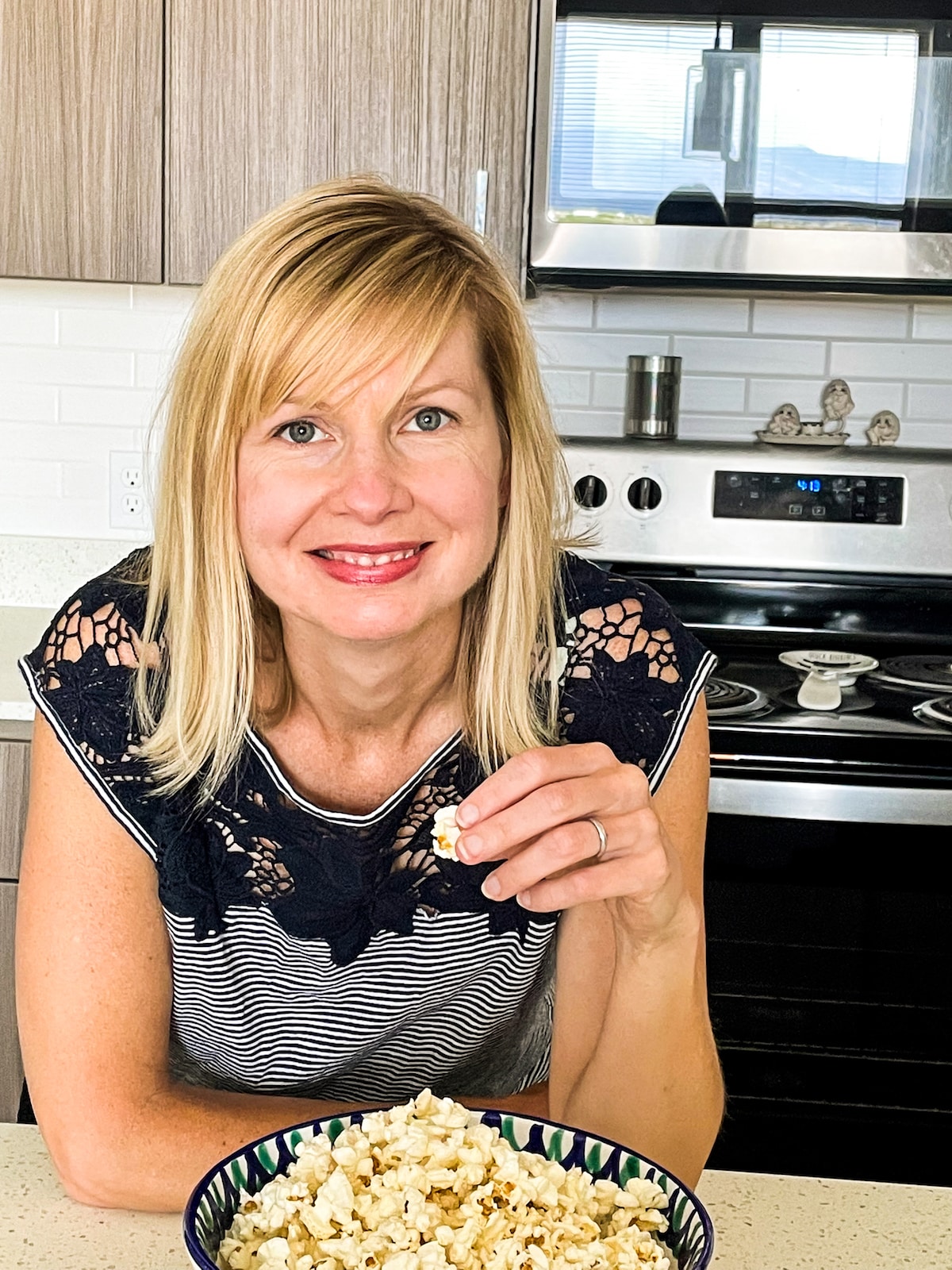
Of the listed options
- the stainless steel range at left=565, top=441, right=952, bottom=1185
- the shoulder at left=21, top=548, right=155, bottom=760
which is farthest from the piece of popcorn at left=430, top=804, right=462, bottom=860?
the stainless steel range at left=565, top=441, right=952, bottom=1185

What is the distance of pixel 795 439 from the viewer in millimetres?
2434

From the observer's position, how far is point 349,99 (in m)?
2.22

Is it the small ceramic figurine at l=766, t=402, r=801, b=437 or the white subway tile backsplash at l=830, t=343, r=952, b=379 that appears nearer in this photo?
the small ceramic figurine at l=766, t=402, r=801, b=437

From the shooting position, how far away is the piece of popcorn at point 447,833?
0.87 m

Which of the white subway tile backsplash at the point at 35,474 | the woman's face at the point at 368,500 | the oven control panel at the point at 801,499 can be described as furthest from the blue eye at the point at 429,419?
the white subway tile backsplash at the point at 35,474

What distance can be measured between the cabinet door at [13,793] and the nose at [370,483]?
1182 mm

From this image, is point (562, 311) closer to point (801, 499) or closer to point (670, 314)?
point (670, 314)

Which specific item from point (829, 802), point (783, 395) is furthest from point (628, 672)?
point (783, 395)

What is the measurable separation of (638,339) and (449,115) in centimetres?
61

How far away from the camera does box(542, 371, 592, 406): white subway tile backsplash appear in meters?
2.65

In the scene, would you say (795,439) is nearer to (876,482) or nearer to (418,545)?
(876,482)

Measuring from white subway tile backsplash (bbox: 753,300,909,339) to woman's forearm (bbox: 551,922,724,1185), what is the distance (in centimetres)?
177

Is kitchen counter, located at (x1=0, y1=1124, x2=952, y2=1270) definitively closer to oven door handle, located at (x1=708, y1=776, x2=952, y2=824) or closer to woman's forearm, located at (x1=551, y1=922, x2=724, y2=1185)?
woman's forearm, located at (x1=551, y1=922, x2=724, y2=1185)

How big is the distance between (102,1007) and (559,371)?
1.78 metres
